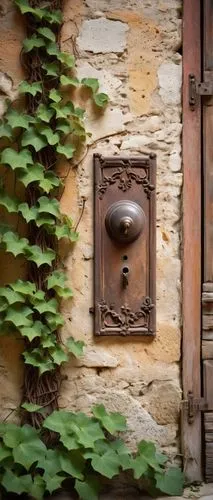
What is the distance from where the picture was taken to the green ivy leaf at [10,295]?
2544mm

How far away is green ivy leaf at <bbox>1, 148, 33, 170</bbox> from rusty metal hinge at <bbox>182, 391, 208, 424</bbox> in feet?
4.22

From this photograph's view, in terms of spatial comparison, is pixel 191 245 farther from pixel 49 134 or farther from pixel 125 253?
pixel 49 134

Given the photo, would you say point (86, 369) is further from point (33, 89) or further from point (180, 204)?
point (33, 89)

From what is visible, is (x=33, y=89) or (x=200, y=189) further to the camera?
(x=200, y=189)

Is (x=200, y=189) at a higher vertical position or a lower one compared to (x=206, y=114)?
lower

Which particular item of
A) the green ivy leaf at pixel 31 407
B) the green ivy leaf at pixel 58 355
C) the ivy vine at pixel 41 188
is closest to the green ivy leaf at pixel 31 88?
the ivy vine at pixel 41 188

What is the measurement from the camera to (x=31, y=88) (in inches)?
101

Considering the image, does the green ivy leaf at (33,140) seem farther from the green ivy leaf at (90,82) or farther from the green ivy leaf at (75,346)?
the green ivy leaf at (75,346)

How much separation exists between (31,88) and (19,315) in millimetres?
990

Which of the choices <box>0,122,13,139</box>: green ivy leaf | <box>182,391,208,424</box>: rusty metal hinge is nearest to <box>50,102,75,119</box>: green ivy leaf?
<box>0,122,13,139</box>: green ivy leaf

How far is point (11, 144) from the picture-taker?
8.66 ft

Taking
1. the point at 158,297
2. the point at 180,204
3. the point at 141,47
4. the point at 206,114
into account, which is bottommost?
the point at 158,297

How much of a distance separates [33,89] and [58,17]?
13.5 inches

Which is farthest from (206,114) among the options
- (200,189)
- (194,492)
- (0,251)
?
(194,492)
